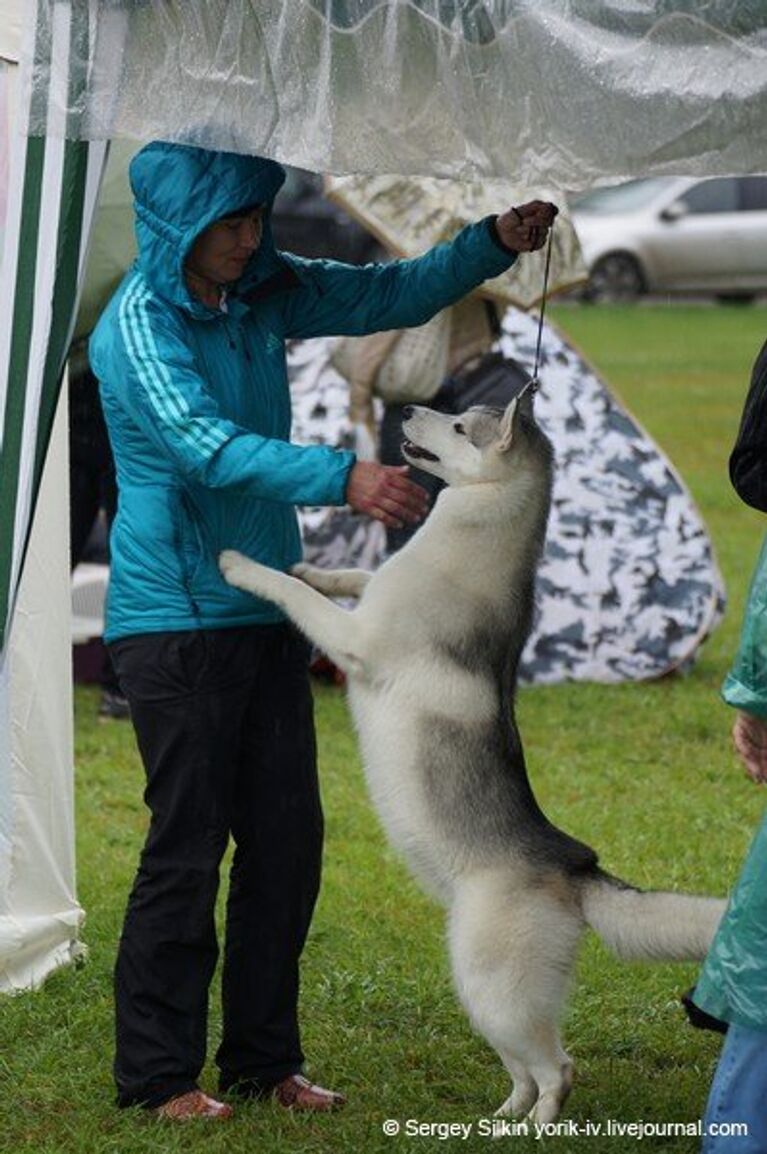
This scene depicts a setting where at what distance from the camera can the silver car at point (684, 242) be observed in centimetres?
2441

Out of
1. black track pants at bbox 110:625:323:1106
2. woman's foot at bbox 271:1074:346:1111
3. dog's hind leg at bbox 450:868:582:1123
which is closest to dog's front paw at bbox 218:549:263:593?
black track pants at bbox 110:625:323:1106

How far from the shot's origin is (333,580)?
15.2 feet

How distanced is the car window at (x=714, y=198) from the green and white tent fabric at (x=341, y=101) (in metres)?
21.4

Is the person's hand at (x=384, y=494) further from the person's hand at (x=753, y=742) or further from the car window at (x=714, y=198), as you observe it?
the car window at (x=714, y=198)

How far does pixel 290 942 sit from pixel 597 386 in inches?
204

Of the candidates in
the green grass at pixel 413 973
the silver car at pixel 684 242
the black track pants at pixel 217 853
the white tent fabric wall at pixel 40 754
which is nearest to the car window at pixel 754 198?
the silver car at pixel 684 242

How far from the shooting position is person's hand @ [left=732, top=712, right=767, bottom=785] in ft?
12.1

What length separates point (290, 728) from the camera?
4434 millimetres

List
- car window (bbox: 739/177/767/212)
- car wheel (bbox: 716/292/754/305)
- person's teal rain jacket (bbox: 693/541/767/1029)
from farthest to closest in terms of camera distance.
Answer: car wheel (bbox: 716/292/754/305) → car window (bbox: 739/177/767/212) → person's teal rain jacket (bbox: 693/541/767/1029)

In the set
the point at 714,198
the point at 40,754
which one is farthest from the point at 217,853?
the point at 714,198

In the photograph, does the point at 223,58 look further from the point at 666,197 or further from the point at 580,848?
the point at 666,197

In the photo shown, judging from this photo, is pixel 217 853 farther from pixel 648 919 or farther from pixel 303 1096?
pixel 648 919

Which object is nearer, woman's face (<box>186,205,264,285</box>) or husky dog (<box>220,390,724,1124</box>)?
woman's face (<box>186,205,264,285</box>)

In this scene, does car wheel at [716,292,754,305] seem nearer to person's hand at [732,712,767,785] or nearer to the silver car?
the silver car
